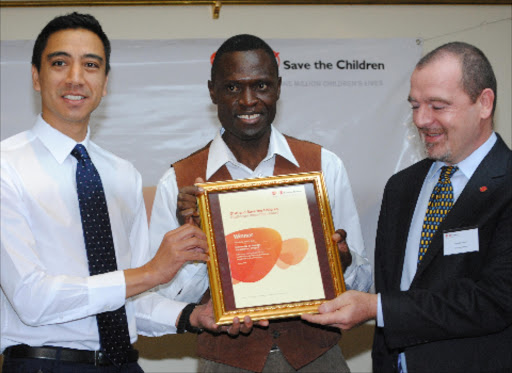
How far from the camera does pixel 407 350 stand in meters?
2.69

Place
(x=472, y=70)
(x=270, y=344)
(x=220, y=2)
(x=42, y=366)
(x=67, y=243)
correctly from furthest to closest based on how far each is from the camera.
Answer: (x=220, y=2)
(x=270, y=344)
(x=472, y=70)
(x=67, y=243)
(x=42, y=366)

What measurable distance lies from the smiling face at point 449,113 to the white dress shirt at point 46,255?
136 centimetres

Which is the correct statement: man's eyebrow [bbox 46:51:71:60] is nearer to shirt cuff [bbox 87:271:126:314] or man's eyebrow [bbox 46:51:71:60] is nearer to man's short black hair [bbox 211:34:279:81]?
man's short black hair [bbox 211:34:279:81]

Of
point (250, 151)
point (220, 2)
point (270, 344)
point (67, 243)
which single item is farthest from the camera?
point (220, 2)

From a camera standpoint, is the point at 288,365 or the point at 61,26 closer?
the point at 61,26

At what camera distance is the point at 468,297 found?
2.52 m

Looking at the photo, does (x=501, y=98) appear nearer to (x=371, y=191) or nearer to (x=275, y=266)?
(x=371, y=191)

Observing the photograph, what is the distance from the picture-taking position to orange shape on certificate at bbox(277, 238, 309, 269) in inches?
106

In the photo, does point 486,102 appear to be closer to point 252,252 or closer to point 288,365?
point 252,252

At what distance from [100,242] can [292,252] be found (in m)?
0.76

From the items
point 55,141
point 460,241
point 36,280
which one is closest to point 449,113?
point 460,241

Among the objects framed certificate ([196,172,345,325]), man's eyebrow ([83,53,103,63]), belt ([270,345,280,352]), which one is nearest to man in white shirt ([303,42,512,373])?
framed certificate ([196,172,345,325])

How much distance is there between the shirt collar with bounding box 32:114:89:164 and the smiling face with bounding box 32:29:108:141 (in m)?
0.05

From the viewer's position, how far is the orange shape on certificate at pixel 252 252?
2.65m
